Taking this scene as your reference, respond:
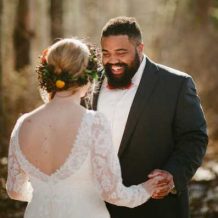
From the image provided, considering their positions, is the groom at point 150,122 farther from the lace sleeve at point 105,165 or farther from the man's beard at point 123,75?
the lace sleeve at point 105,165

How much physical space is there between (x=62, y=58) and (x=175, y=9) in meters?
18.8

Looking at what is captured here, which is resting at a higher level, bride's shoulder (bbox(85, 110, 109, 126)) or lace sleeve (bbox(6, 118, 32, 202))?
bride's shoulder (bbox(85, 110, 109, 126))

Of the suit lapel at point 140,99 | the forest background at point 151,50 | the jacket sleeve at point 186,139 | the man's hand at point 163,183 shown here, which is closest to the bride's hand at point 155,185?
the man's hand at point 163,183

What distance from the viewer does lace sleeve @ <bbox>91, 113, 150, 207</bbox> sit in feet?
12.9

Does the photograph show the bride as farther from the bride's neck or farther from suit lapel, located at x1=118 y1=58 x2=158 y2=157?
suit lapel, located at x1=118 y1=58 x2=158 y2=157

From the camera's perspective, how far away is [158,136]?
193 inches

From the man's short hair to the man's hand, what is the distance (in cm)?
106

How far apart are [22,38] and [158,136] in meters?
12.7

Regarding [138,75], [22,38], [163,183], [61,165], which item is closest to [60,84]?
[61,165]

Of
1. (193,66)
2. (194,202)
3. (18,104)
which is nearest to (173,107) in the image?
(194,202)

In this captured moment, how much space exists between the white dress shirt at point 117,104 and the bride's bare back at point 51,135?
995 millimetres

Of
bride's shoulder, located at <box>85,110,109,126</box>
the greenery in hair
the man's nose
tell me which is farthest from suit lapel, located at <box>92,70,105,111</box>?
bride's shoulder, located at <box>85,110,109,126</box>

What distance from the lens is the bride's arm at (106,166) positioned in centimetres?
395

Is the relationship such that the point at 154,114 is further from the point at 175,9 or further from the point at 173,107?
the point at 175,9
